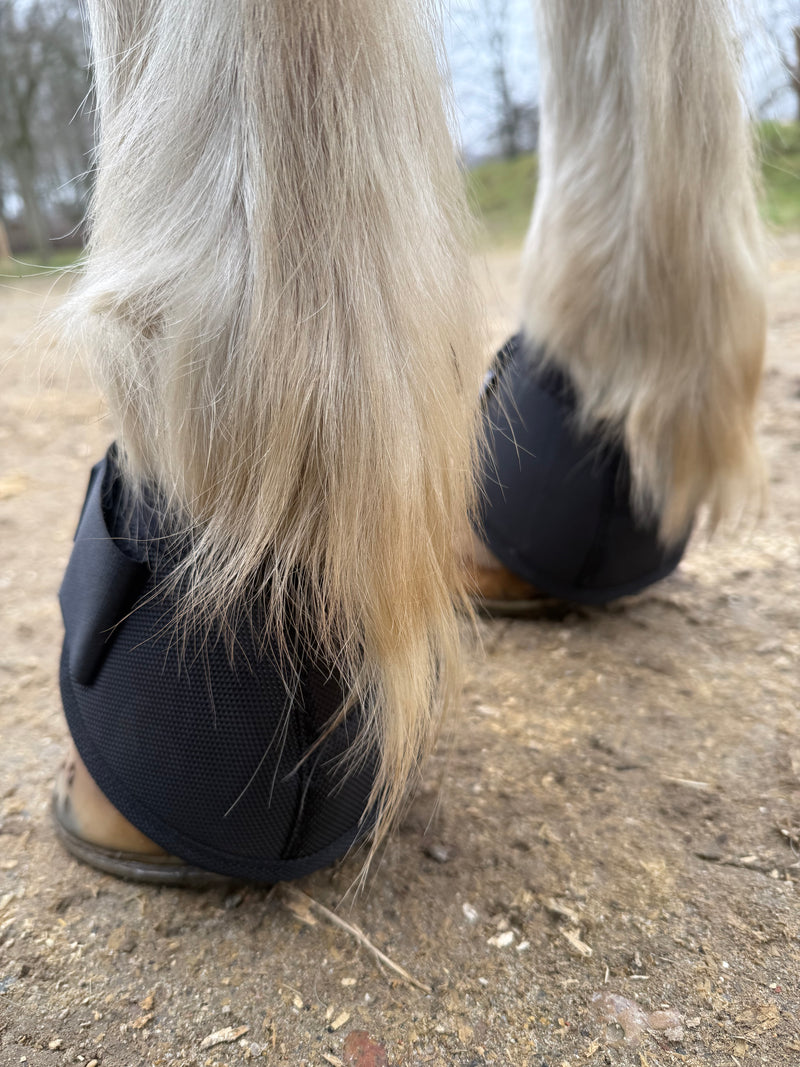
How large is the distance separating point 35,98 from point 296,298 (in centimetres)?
976

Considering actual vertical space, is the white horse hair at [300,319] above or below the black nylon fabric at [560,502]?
above

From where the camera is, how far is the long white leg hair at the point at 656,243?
0.71 meters

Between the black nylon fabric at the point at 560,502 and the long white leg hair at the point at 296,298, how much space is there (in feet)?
1.25

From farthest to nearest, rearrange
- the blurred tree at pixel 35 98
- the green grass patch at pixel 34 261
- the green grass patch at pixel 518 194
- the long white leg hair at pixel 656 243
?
the blurred tree at pixel 35 98 → the green grass patch at pixel 518 194 → the green grass patch at pixel 34 261 → the long white leg hair at pixel 656 243

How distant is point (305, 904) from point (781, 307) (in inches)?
102

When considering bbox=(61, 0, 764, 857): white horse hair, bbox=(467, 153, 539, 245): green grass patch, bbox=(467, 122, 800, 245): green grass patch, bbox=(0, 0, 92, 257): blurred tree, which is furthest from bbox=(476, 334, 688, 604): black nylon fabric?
bbox=(0, 0, 92, 257): blurred tree

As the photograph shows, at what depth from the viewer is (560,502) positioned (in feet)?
2.93

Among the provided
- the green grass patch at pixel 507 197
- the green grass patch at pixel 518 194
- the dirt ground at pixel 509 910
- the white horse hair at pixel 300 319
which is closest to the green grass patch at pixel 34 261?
the white horse hair at pixel 300 319

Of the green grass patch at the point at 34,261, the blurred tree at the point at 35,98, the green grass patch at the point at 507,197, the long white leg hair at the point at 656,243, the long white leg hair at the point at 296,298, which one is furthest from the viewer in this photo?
the blurred tree at the point at 35,98

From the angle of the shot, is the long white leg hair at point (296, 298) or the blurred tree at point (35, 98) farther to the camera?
the blurred tree at point (35, 98)

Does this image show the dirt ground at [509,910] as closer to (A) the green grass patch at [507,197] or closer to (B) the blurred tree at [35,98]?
(A) the green grass patch at [507,197]

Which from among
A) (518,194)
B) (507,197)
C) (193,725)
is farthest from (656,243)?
(507,197)

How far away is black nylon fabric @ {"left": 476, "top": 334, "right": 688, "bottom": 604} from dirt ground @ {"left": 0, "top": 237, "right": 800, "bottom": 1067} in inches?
3.8

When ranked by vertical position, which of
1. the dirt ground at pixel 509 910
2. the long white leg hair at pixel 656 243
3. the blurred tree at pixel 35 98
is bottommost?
the dirt ground at pixel 509 910
